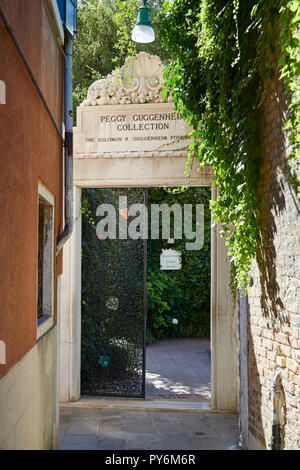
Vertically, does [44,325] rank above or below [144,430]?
above

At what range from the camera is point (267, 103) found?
4.27 m

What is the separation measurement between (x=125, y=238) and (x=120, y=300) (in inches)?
36.9

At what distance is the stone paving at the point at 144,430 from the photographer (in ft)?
17.5

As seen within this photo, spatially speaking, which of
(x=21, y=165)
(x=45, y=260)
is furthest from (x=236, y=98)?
(x=45, y=260)

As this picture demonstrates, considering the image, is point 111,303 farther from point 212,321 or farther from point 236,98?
point 236,98

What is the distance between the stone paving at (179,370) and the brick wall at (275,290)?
2787mm

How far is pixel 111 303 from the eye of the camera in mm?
7438

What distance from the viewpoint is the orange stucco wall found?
285cm

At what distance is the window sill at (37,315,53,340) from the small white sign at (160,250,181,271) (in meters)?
8.07

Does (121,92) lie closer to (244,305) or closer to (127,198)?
(127,198)

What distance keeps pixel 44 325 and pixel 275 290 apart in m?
2.07

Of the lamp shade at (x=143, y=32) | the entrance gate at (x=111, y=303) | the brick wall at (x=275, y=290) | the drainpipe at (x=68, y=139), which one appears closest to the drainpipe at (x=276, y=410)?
the brick wall at (x=275, y=290)

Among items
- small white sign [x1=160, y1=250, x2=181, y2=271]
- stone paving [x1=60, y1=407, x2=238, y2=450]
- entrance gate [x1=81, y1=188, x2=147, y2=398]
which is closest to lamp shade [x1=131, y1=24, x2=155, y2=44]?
entrance gate [x1=81, y1=188, x2=147, y2=398]
